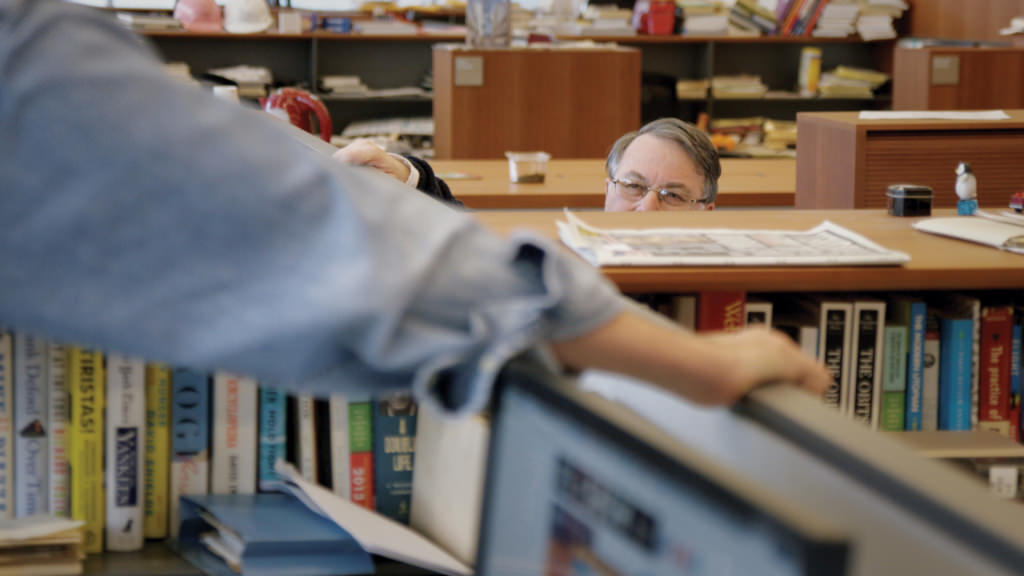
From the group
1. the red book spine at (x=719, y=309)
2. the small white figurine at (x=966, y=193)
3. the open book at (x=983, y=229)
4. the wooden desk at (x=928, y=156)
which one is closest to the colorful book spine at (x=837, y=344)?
the red book spine at (x=719, y=309)

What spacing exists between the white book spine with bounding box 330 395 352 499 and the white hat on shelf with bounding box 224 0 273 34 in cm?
297

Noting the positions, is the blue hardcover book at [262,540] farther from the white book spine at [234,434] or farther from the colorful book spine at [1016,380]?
the colorful book spine at [1016,380]

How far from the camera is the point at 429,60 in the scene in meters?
6.74

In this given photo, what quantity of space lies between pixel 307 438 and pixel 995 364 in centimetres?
83

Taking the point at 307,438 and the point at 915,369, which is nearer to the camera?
the point at 307,438

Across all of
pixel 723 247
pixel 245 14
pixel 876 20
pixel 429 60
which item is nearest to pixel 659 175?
pixel 723 247

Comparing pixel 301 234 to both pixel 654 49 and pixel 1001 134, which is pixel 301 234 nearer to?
pixel 1001 134

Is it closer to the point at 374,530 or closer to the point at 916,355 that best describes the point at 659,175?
the point at 916,355

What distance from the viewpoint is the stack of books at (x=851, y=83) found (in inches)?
261

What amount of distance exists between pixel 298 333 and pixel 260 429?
0.69m

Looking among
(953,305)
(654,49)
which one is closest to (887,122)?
(953,305)

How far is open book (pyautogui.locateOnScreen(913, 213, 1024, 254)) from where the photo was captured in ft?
4.73

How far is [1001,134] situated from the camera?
2389 millimetres

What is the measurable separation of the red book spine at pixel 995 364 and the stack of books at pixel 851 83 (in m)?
5.48
